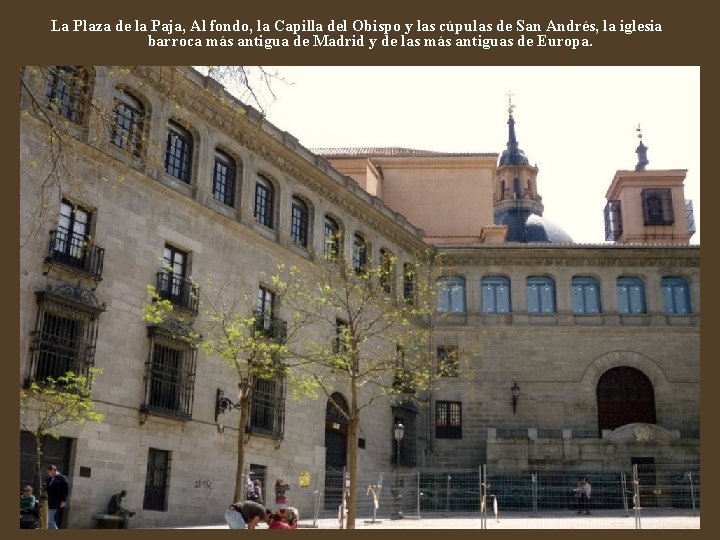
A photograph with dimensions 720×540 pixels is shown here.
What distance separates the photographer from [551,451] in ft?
103

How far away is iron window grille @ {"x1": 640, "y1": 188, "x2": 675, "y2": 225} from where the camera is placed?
5581 cm

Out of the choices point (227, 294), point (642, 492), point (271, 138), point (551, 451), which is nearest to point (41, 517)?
point (227, 294)

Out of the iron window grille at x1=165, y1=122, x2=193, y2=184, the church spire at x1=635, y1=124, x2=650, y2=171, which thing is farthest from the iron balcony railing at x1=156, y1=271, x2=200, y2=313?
the church spire at x1=635, y1=124, x2=650, y2=171

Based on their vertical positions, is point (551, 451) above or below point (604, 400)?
below

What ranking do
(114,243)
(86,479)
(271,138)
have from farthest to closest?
(271,138)
(114,243)
(86,479)

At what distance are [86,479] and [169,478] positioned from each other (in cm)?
287

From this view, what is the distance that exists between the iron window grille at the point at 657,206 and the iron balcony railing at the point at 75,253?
44434 mm

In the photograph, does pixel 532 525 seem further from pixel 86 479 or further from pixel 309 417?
pixel 86 479

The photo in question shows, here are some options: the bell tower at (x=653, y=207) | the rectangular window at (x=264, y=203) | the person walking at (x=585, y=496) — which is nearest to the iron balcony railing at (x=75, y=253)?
the rectangular window at (x=264, y=203)

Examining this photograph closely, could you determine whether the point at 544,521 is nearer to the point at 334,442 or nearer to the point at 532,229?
the point at 334,442

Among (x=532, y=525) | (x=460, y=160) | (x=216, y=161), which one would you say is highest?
(x=460, y=160)

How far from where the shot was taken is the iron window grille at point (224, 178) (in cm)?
2573

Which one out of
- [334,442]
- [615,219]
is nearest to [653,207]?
[615,219]

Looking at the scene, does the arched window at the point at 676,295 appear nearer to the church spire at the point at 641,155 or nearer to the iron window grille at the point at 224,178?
the iron window grille at the point at 224,178
